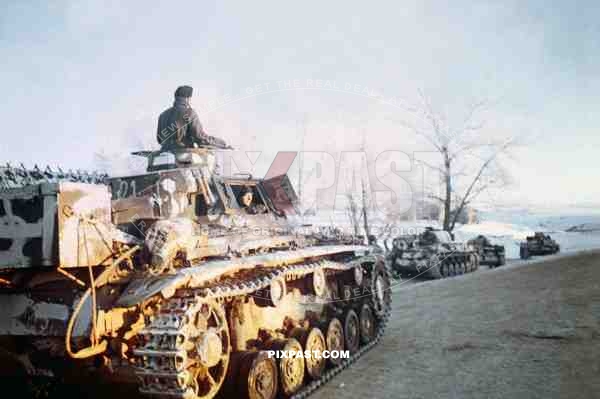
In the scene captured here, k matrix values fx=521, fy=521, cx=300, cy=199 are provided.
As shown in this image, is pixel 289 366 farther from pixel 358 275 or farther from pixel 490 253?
pixel 490 253

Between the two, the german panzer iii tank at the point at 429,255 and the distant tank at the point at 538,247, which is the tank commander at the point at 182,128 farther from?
the distant tank at the point at 538,247

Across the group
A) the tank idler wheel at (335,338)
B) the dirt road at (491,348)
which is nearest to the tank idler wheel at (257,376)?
the dirt road at (491,348)

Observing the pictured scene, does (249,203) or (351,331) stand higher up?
(249,203)

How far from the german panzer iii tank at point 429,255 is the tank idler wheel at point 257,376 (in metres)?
16.9

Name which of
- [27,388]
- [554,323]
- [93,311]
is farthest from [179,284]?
[554,323]

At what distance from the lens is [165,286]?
5.05 meters

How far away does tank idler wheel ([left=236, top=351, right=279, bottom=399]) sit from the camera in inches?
245

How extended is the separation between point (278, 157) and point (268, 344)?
7.34m

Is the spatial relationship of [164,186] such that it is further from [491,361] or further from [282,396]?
[491,361]

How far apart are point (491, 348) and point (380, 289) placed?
2861mm

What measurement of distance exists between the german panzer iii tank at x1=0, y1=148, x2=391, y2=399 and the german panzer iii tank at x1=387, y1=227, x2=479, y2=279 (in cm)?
1471

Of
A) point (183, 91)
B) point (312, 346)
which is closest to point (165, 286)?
point (312, 346)

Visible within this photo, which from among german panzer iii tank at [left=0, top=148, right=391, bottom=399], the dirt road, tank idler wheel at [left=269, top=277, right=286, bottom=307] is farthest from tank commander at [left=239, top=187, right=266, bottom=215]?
the dirt road
